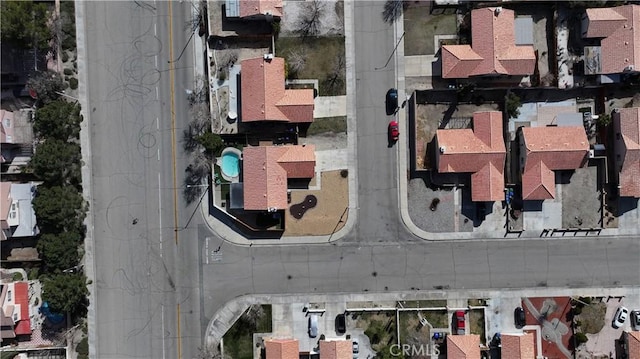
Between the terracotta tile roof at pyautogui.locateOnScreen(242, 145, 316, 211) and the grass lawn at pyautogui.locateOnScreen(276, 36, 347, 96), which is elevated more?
the grass lawn at pyautogui.locateOnScreen(276, 36, 347, 96)

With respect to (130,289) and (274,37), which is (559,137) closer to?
(274,37)

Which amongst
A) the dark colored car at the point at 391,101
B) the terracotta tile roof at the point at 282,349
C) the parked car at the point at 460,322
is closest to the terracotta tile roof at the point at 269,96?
the dark colored car at the point at 391,101

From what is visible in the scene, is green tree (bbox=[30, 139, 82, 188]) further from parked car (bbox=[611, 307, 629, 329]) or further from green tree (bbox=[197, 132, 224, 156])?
parked car (bbox=[611, 307, 629, 329])

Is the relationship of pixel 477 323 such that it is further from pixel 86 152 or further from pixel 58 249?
pixel 86 152

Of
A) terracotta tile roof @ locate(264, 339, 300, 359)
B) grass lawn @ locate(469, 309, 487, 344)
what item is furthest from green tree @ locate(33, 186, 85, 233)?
grass lawn @ locate(469, 309, 487, 344)

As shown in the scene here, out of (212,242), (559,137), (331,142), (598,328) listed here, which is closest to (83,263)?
(212,242)

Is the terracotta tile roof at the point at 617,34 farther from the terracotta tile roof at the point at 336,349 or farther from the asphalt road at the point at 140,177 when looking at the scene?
the asphalt road at the point at 140,177

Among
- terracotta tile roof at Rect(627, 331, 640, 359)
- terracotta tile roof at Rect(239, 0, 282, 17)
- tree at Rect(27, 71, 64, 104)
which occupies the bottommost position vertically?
terracotta tile roof at Rect(627, 331, 640, 359)
